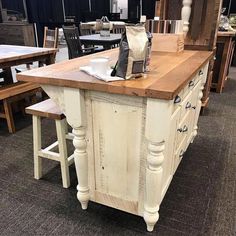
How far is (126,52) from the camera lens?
107cm

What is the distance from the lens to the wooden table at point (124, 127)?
42.2 inches

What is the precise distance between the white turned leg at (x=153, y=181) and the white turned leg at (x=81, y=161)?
370 millimetres

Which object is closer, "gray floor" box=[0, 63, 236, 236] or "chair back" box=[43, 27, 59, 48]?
"gray floor" box=[0, 63, 236, 236]

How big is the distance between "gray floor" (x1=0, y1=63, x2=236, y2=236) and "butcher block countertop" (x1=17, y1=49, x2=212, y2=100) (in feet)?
2.79

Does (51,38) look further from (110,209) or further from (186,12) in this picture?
(110,209)

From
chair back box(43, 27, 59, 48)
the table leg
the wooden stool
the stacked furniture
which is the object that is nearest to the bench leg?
the wooden stool

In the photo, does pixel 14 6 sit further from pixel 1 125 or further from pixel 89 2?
pixel 1 125

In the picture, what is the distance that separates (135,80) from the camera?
1125mm

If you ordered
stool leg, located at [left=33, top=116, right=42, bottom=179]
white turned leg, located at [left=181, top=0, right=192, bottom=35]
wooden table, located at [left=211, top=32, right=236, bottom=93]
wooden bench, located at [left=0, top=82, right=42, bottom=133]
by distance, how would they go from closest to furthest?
stool leg, located at [left=33, top=116, right=42, bottom=179]
white turned leg, located at [left=181, top=0, right=192, bottom=35]
wooden bench, located at [left=0, top=82, right=42, bottom=133]
wooden table, located at [left=211, top=32, right=236, bottom=93]

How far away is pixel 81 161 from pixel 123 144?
0.28 metres

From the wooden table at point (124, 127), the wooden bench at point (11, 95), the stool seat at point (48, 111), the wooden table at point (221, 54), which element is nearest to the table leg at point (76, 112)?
the wooden table at point (124, 127)

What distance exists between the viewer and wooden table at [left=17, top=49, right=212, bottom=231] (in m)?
1.07

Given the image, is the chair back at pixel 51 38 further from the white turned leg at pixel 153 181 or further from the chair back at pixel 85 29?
the white turned leg at pixel 153 181

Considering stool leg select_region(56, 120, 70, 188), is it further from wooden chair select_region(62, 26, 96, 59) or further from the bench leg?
wooden chair select_region(62, 26, 96, 59)
